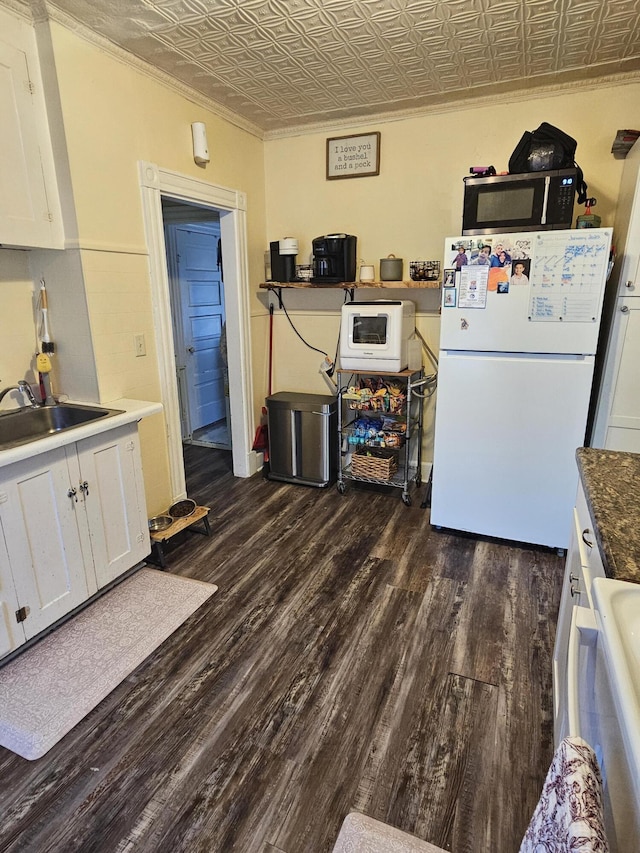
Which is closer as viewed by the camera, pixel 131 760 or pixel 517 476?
pixel 131 760

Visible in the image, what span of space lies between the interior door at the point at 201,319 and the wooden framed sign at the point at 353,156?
143cm

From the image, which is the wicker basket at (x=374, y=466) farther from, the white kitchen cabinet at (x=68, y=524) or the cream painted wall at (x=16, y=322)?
the cream painted wall at (x=16, y=322)

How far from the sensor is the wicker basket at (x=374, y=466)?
3.40 m

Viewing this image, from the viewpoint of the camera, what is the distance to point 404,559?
269 cm

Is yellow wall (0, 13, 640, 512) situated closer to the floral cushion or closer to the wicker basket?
the wicker basket

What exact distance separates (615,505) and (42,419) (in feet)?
8.20

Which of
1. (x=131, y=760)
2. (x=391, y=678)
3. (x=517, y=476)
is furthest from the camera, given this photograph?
(x=517, y=476)

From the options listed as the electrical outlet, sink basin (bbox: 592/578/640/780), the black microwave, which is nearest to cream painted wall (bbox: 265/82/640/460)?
the black microwave

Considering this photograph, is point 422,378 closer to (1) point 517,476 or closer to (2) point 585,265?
(1) point 517,476

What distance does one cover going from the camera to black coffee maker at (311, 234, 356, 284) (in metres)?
3.33

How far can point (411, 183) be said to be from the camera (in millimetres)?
3324

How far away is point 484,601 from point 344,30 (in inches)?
110

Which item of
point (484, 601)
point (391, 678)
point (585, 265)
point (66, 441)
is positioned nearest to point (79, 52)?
point (66, 441)

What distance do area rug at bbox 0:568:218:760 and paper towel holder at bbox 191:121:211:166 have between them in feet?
8.25
